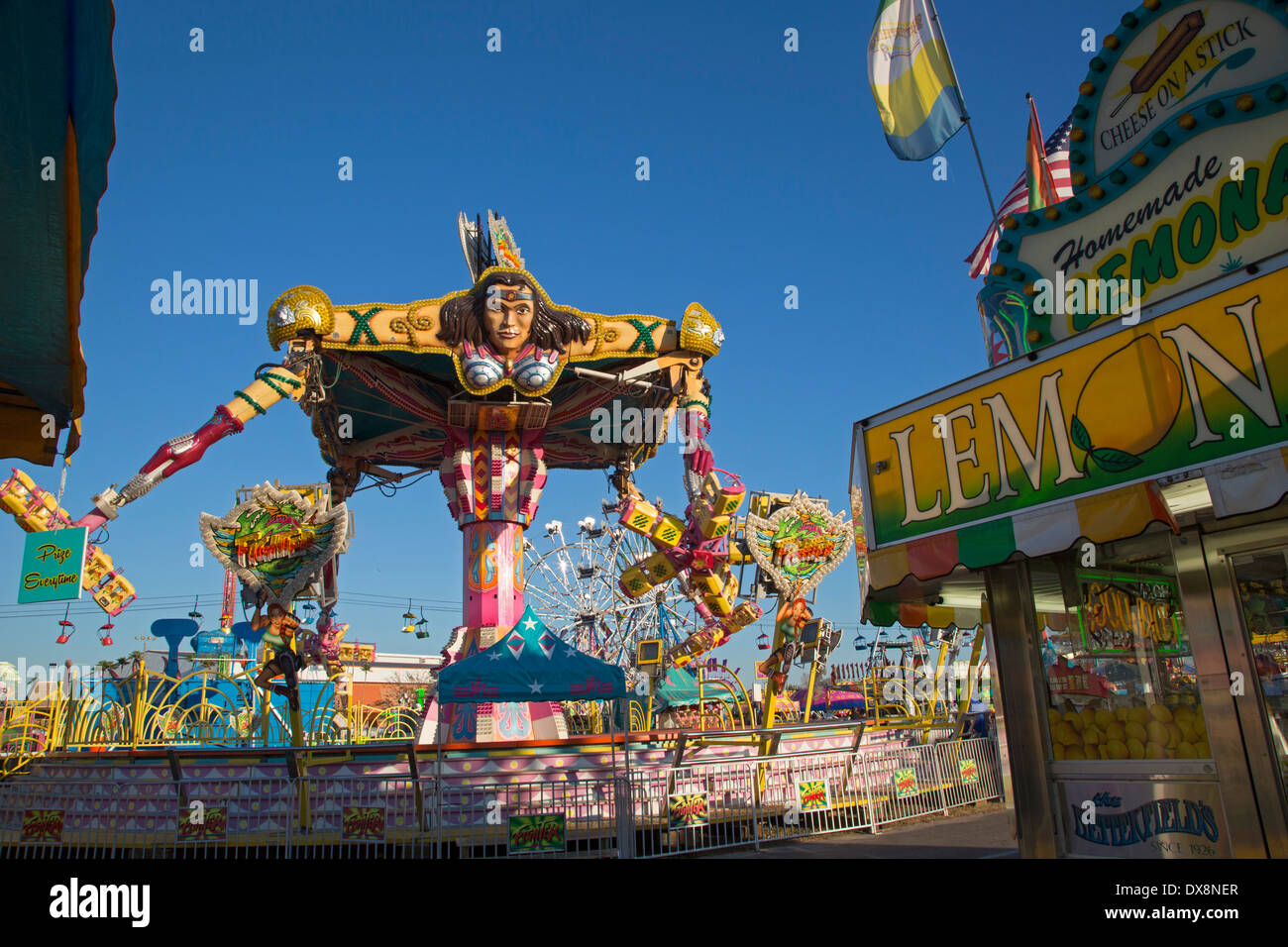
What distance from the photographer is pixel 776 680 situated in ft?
48.7

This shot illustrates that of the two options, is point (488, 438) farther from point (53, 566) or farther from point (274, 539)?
point (53, 566)

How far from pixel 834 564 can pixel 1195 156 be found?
10481 millimetres

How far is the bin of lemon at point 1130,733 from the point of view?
555cm

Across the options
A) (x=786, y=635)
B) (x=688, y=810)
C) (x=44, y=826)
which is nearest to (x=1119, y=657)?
A: (x=688, y=810)

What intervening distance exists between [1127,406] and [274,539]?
1198 cm

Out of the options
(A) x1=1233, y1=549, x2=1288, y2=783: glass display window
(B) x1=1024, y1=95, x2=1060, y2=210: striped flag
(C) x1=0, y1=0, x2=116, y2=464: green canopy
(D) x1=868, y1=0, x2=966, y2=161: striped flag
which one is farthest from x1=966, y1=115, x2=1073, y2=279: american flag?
(C) x1=0, y1=0, x2=116, y2=464: green canopy

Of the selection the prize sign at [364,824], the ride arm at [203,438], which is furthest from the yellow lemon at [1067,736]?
the ride arm at [203,438]

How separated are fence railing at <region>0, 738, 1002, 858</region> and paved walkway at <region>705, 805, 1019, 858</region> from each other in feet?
1.00

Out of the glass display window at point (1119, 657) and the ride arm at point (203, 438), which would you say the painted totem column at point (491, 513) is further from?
the glass display window at point (1119, 657)

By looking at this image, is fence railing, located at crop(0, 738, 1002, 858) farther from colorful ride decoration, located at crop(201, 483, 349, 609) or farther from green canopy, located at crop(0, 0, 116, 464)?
green canopy, located at crop(0, 0, 116, 464)

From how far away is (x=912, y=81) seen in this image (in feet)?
37.1

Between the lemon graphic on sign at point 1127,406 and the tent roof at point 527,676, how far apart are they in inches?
254
